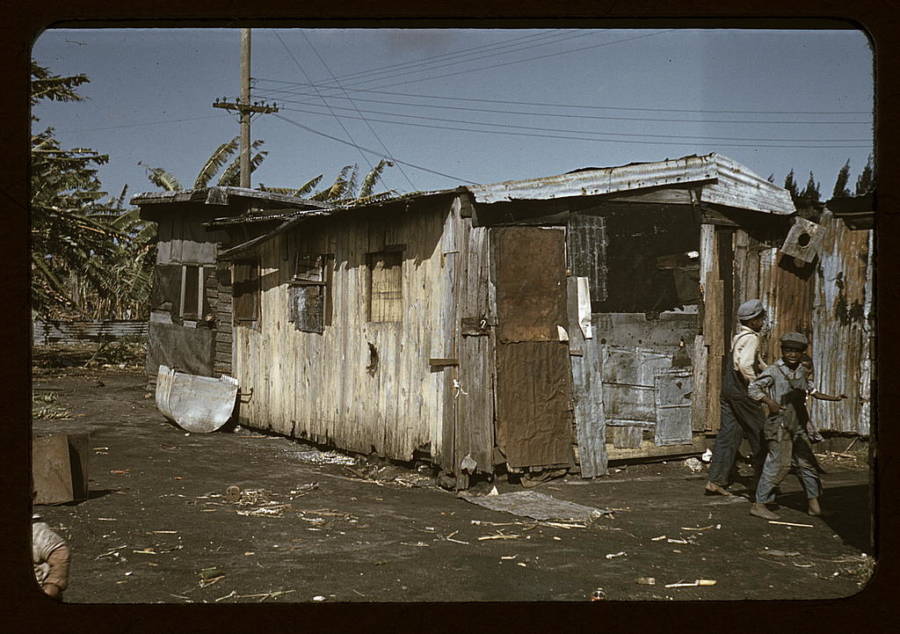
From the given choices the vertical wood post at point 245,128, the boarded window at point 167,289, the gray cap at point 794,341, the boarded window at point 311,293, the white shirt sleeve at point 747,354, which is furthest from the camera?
the vertical wood post at point 245,128

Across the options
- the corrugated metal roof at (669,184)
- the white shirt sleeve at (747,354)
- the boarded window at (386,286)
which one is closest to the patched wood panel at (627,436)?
the white shirt sleeve at (747,354)

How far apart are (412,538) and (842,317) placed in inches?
203

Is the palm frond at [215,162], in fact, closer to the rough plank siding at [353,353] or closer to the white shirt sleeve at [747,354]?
the rough plank siding at [353,353]

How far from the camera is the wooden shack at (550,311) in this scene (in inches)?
301

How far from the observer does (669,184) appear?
8.29 meters

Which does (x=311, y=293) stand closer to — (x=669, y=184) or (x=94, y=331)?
(x=669, y=184)

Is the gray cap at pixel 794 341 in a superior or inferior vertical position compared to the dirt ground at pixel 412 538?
superior

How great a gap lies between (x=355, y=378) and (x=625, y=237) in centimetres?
353

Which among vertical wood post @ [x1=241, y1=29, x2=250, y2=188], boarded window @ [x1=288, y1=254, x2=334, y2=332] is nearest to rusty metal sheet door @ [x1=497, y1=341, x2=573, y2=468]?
boarded window @ [x1=288, y1=254, x2=334, y2=332]

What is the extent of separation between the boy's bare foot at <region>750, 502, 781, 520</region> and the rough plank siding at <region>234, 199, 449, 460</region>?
3.01 meters

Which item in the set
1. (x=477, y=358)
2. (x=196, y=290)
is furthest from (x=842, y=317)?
(x=196, y=290)

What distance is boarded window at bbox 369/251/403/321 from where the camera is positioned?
345 inches

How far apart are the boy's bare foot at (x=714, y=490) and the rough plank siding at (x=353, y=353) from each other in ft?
8.46

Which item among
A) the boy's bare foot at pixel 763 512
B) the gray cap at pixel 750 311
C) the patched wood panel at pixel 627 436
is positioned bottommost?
the boy's bare foot at pixel 763 512
